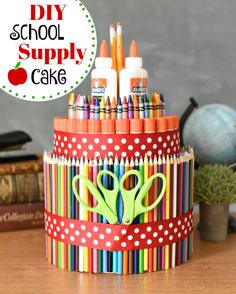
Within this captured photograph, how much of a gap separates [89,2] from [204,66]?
12.7 inches

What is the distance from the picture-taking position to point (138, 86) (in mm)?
896

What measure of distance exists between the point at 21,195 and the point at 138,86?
1.17 feet

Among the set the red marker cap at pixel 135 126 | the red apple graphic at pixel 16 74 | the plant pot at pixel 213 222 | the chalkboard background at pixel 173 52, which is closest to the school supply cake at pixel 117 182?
the red marker cap at pixel 135 126

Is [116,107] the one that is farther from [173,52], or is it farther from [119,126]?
[173,52]

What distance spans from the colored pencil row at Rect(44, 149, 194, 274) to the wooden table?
16mm

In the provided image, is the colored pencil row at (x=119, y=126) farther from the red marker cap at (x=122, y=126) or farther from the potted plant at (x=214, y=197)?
the potted plant at (x=214, y=197)

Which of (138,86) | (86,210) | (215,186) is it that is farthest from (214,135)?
(86,210)

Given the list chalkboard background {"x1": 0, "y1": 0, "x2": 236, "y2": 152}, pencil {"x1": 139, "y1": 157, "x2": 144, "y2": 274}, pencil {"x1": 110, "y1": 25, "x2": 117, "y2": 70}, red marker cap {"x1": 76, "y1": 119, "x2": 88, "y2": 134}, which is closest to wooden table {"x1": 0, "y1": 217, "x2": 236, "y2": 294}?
pencil {"x1": 139, "y1": 157, "x2": 144, "y2": 274}

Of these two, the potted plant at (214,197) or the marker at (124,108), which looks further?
the potted plant at (214,197)

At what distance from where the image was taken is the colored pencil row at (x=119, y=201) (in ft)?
2.74

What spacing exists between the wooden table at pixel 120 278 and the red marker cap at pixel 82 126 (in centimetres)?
22

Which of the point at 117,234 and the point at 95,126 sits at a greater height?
the point at 95,126

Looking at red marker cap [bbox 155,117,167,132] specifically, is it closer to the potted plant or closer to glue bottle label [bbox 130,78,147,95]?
glue bottle label [bbox 130,78,147,95]

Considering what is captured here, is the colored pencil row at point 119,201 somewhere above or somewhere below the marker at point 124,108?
below
